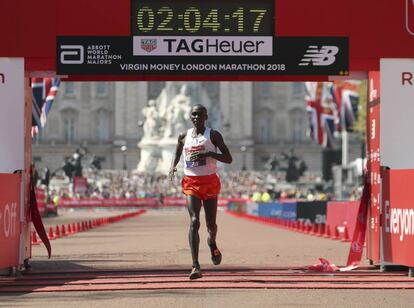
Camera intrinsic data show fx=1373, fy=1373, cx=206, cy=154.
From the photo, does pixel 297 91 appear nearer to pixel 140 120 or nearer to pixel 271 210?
pixel 140 120

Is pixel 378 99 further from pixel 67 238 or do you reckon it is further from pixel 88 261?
pixel 67 238

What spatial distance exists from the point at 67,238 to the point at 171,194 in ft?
227

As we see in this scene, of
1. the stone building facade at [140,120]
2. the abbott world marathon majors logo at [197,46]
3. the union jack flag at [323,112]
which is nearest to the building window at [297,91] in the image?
the stone building facade at [140,120]

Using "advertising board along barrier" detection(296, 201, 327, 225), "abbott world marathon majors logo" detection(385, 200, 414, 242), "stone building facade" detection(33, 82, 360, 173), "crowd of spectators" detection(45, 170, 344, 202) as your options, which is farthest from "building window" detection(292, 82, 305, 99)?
"abbott world marathon majors logo" detection(385, 200, 414, 242)

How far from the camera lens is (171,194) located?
4156 inches

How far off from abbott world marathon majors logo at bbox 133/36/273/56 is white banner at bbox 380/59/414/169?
1.89 metres

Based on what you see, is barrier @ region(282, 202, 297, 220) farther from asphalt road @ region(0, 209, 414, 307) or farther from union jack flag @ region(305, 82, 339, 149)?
asphalt road @ region(0, 209, 414, 307)

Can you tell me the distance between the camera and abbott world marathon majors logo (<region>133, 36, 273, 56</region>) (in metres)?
19.4

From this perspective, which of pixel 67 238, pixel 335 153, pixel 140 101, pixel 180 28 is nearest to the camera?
pixel 180 28

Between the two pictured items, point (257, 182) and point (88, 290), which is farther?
point (257, 182)

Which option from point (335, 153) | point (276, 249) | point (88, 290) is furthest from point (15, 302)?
point (335, 153)

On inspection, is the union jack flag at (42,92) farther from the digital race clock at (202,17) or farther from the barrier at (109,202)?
the barrier at (109,202)

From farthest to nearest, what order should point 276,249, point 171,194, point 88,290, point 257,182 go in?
1. point 257,182
2. point 171,194
3. point 276,249
4. point 88,290

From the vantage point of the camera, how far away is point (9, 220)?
1867cm
